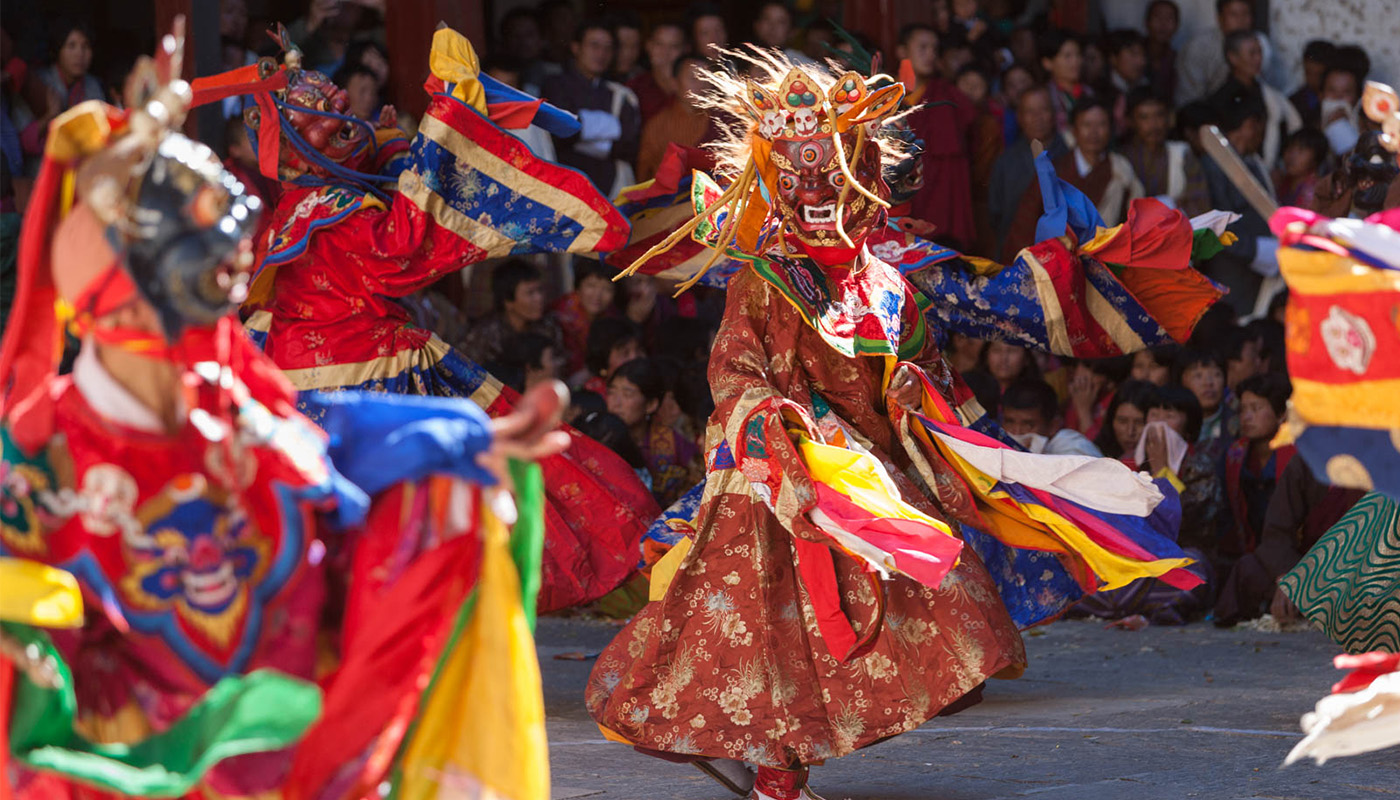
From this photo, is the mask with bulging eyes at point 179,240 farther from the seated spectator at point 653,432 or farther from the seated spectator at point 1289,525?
the seated spectator at point 1289,525

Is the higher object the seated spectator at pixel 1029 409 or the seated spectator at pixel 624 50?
the seated spectator at pixel 624 50

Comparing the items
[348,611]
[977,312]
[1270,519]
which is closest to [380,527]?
[348,611]

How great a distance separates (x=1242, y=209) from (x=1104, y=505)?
4.56 meters

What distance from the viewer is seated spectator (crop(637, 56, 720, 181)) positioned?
7898 mm

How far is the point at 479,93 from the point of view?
18.3ft

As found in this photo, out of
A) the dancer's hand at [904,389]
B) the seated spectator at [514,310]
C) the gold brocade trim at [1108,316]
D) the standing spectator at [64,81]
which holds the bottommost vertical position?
the seated spectator at [514,310]

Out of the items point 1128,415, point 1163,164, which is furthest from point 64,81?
point 1163,164

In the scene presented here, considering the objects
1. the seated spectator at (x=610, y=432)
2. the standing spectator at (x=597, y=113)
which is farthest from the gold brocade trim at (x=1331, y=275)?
the standing spectator at (x=597, y=113)

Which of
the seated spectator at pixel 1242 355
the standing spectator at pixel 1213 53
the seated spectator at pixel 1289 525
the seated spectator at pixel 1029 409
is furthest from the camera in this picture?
the standing spectator at pixel 1213 53

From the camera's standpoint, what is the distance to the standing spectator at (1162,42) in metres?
9.38

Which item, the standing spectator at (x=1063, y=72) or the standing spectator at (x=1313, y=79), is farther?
the standing spectator at (x=1313, y=79)

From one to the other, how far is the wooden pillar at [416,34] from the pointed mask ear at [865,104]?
11.8 feet

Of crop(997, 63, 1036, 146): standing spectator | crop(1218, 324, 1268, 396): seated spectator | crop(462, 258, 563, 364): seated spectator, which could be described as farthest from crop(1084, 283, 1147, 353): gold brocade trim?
crop(997, 63, 1036, 146): standing spectator

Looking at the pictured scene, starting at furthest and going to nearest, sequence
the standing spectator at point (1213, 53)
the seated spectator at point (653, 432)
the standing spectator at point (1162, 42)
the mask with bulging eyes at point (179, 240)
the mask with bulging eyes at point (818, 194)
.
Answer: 1. the standing spectator at point (1162, 42)
2. the standing spectator at point (1213, 53)
3. the seated spectator at point (653, 432)
4. the mask with bulging eyes at point (818, 194)
5. the mask with bulging eyes at point (179, 240)
